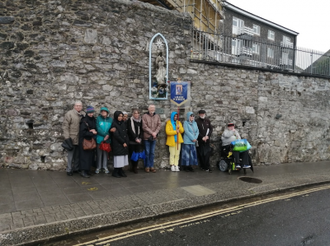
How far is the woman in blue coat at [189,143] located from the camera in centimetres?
782

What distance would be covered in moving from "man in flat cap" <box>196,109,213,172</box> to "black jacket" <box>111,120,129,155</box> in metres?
2.54

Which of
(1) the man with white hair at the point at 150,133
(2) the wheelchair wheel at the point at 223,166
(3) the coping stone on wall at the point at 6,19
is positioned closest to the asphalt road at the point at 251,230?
(2) the wheelchair wheel at the point at 223,166

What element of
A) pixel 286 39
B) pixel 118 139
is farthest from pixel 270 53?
pixel 286 39

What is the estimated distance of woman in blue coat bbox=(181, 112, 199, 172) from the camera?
7.82 m

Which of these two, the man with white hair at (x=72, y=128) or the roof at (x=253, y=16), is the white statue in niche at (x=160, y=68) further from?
the roof at (x=253, y=16)

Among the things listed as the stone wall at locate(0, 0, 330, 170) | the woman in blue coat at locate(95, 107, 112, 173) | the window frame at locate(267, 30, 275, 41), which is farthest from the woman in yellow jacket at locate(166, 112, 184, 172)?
the window frame at locate(267, 30, 275, 41)

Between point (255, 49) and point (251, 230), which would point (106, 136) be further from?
point (255, 49)

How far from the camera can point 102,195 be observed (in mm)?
5250

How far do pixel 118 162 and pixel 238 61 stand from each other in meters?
5.86

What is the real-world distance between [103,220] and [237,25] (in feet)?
85.5

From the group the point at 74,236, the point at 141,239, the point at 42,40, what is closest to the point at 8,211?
the point at 74,236

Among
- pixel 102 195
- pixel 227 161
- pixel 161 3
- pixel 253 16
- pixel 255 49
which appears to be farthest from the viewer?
pixel 253 16

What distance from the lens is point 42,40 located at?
6812 millimetres

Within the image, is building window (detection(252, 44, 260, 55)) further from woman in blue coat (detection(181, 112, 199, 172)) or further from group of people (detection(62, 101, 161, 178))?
group of people (detection(62, 101, 161, 178))
